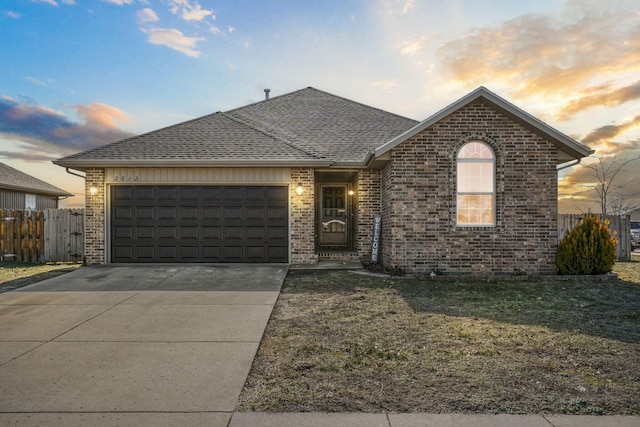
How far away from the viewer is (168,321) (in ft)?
19.7

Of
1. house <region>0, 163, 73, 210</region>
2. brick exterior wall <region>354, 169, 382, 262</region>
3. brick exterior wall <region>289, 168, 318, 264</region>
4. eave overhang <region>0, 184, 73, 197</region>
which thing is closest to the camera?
brick exterior wall <region>289, 168, 318, 264</region>

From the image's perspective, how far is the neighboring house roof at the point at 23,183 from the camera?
2084 cm

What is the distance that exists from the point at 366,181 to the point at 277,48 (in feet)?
17.0

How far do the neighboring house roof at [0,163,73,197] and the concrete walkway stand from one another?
16538 millimetres

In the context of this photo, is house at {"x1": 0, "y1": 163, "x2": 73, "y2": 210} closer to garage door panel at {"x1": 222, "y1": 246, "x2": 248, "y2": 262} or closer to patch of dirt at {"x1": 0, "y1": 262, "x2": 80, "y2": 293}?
patch of dirt at {"x1": 0, "y1": 262, "x2": 80, "y2": 293}

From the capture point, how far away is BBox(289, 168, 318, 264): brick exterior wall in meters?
11.5

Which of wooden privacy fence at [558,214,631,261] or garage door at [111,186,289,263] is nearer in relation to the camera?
garage door at [111,186,289,263]

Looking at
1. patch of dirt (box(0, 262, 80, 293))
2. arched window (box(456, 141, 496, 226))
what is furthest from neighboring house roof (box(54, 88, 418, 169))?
patch of dirt (box(0, 262, 80, 293))

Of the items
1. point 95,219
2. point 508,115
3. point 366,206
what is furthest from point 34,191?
point 508,115

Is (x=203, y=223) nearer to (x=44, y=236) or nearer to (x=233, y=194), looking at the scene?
(x=233, y=194)

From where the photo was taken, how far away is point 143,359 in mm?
4422

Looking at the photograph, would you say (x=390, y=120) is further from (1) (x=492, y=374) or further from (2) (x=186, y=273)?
(1) (x=492, y=374)

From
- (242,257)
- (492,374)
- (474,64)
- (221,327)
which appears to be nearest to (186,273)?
(242,257)

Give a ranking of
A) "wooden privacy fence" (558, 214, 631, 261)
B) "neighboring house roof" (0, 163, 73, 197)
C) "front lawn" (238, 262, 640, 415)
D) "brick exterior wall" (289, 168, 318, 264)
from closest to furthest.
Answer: "front lawn" (238, 262, 640, 415)
"brick exterior wall" (289, 168, 318, 264)
"wooden privacy fence" (558, 214, 631, 261)
"neighboring house roof" (0, 163, 73, 197)
